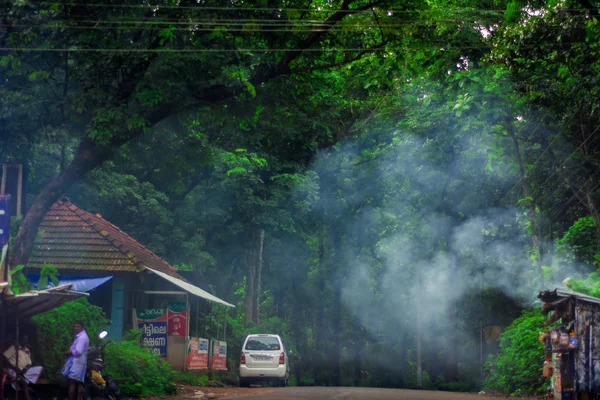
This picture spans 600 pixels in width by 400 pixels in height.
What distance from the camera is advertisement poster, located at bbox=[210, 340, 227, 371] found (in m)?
30.1

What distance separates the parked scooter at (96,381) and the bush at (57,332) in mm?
897

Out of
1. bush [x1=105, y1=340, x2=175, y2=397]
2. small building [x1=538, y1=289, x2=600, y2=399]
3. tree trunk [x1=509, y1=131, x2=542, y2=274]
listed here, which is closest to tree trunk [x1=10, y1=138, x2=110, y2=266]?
bush [x1=105, y1=340, x2=175, y2=397]

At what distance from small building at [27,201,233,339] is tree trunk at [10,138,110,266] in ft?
18.8

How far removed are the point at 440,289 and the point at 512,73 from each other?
2916 centimetres

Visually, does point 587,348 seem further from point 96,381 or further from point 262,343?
point 262,343

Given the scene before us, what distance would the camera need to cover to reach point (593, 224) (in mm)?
27203

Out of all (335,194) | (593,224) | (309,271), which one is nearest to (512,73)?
(593,224)

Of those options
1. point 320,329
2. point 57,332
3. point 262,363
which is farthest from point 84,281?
point 320,329

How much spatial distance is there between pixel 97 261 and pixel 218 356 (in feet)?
28.6

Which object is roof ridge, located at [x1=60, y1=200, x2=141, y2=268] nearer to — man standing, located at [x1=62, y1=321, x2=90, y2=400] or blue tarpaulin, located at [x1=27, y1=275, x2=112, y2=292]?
blue tarpaulin, located at [x1=27, y1=275, x2=112, y2=292]

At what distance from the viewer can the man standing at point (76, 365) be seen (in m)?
14.2

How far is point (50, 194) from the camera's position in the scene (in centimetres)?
1652

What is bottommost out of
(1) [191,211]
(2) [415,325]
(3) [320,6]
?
(2) [415,325]

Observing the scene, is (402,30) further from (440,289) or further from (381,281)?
(381,281)
